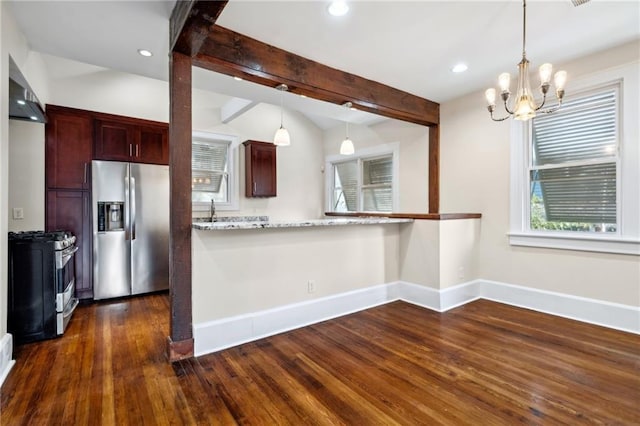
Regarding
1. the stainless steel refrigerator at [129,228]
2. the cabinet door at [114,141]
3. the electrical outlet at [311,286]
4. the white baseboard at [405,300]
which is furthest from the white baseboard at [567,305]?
the cabinet door at [114,141]

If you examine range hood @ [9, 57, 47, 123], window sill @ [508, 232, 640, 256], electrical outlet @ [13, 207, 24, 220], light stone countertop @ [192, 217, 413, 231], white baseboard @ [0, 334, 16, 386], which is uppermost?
range hood @ [9, 57, 47, 123]

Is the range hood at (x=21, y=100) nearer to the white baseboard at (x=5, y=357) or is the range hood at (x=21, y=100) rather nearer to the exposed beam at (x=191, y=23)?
the exposed beam at (x=191, y=23)

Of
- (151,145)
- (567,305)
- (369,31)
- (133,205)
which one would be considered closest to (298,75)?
(369,31)

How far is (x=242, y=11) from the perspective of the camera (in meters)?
2.35

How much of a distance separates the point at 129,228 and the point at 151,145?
1168 millimetres

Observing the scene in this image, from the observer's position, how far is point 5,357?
85.8 inches

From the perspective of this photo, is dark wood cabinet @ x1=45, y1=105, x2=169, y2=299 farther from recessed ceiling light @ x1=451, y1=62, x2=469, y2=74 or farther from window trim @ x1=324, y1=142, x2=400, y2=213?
recessed ceiling light @ x1=451, y1=62, x2=469, y2=74

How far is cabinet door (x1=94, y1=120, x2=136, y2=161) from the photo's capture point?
13.2 ft

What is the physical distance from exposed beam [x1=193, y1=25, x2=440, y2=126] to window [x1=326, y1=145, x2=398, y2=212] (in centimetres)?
124

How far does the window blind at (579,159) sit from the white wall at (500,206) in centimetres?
28

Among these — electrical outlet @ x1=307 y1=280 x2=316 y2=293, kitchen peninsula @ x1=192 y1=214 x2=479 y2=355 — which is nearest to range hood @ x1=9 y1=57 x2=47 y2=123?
kitchen peninsula @ x1=192 y1=214 x2=479 y2=355

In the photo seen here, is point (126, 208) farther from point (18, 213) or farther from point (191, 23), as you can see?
point (191, 23)

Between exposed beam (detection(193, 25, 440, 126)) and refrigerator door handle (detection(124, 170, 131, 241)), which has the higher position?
exposed beam (detection(193, 25, 440, 126))

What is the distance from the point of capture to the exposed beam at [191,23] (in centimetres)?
184
